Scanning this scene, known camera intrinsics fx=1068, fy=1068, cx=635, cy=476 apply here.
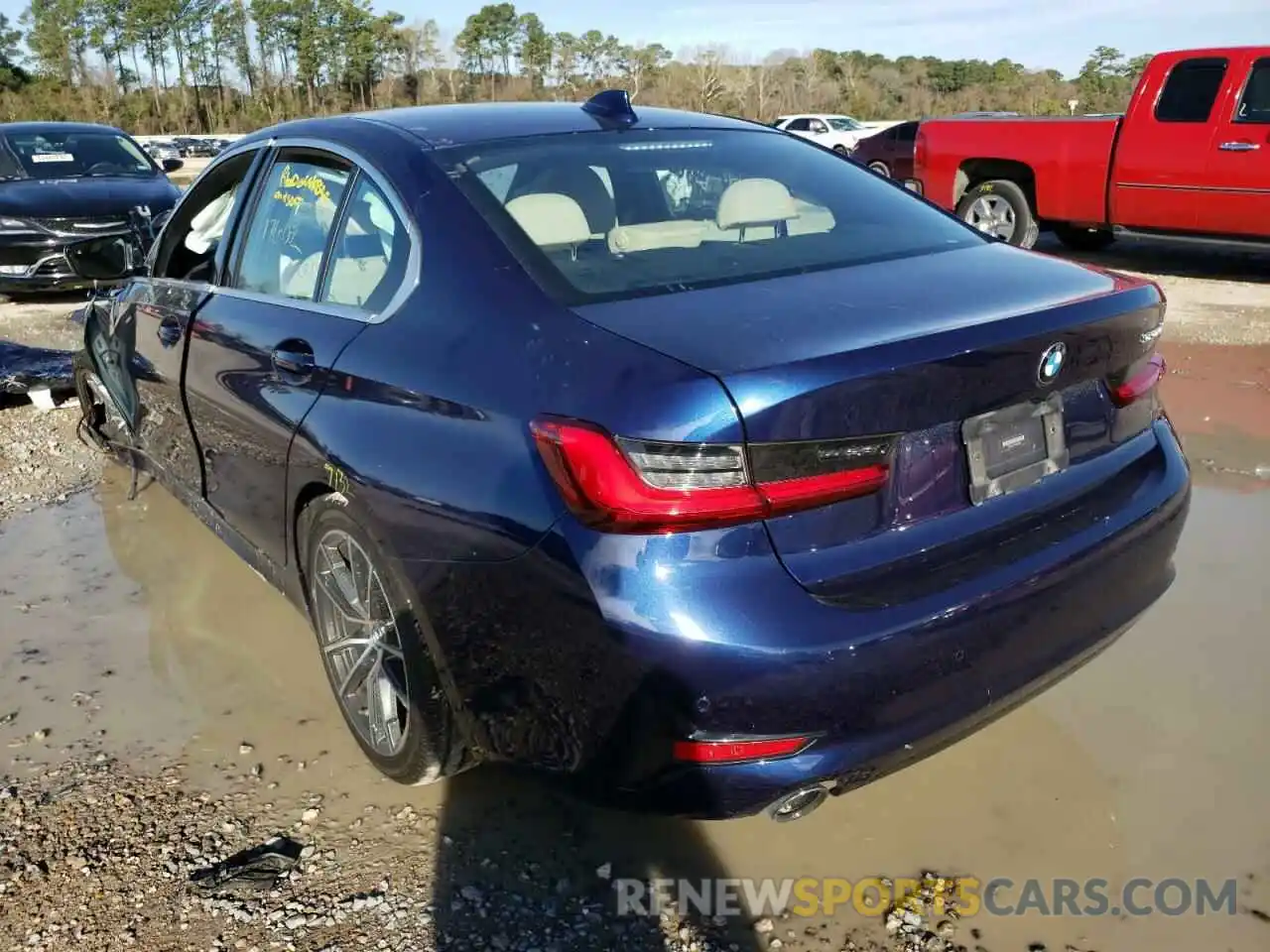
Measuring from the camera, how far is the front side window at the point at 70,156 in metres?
10.1

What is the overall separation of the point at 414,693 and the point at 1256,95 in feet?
30.3

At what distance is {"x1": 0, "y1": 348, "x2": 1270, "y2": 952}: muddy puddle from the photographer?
2459mm

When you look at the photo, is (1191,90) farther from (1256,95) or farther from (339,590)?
(339,590)

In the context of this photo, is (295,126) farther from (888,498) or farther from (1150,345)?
(1150,345)

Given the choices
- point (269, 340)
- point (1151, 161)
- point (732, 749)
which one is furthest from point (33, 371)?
point (1151, 161)

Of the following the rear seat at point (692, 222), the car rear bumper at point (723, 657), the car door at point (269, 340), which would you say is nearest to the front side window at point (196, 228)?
the car door at point (269, 340)

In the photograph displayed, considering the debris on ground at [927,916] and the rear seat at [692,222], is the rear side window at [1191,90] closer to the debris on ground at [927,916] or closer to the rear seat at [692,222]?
the rear seat at [692,222]

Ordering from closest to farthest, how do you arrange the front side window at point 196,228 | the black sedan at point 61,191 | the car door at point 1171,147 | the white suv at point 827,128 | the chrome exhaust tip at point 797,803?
1. the chrome exhaust tip at point 797,803
2. the front side window at point 196,228
3. the car door at point 1171,147
4. the black sedan at point 61,191
5. the white suv at point 827,128

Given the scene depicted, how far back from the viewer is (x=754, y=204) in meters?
2.89

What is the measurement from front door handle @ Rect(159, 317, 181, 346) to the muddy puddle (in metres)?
0.97

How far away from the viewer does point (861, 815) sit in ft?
8.66

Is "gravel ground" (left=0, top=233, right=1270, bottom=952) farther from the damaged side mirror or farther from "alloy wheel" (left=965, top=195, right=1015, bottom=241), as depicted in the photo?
→ "alloy wheel" (left=965, top=195, right=1015, bottom=241)

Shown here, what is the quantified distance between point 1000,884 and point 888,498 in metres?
1.00

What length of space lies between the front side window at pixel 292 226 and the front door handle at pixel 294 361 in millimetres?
170
